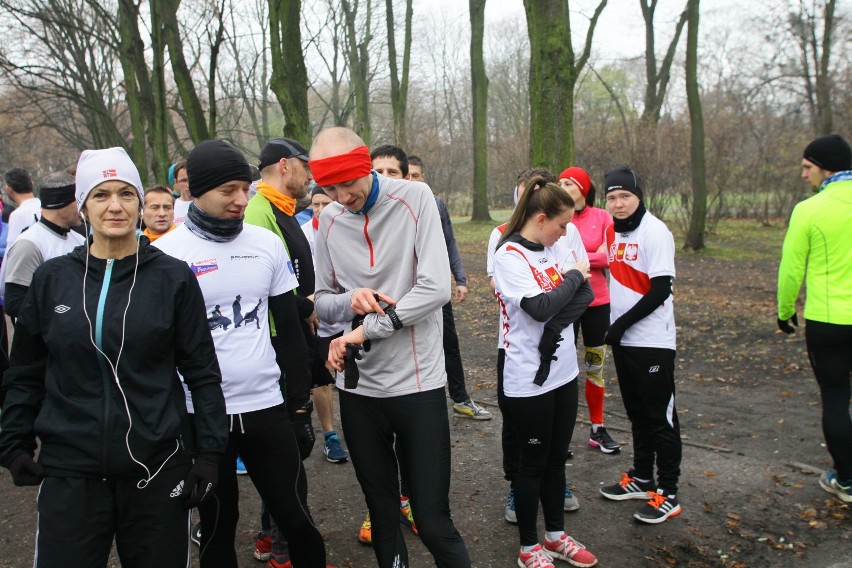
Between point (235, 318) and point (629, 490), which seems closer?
point (235, 318)

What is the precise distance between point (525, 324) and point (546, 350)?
20 centimetres

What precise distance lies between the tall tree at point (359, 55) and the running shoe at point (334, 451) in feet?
70.5

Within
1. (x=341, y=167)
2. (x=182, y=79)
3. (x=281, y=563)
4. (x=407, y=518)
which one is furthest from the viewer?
(x=182, y=79)

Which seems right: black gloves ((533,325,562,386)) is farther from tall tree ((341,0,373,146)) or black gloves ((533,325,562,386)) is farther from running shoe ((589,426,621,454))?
tall tree ((341,0,373,146))

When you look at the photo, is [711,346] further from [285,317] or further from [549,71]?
[285,317]

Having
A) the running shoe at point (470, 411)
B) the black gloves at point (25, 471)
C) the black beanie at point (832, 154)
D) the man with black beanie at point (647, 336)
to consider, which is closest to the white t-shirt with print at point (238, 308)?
the black gloves at point (25, 471)

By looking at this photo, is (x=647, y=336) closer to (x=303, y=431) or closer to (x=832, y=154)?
(x=832, y=154)

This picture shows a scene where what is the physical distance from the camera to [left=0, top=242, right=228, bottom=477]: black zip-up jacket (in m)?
2.34

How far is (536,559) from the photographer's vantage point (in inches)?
143

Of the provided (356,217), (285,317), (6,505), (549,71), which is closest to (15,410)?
(285,317)

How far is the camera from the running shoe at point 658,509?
414cm

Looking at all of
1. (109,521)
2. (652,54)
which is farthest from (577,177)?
(652,54)

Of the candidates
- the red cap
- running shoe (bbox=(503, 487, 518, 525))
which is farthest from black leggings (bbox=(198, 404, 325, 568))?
the red cap

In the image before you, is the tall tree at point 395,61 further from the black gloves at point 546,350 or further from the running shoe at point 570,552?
the running shoe at point 570,552
